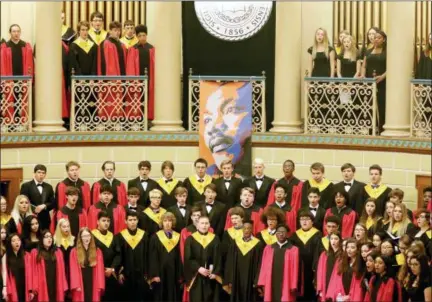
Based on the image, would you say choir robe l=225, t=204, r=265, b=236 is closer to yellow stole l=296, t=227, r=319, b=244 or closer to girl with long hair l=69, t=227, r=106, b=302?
yellow stole l=296, t=227, r=319, b=244

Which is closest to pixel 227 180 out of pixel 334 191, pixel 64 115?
pixel 334 191

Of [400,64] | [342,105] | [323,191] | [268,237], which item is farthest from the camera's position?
[342,105]

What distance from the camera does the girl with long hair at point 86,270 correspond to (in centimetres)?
2600

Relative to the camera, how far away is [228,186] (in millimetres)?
27781

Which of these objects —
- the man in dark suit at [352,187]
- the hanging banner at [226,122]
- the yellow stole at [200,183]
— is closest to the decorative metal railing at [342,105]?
the hanging banner at [226,122]

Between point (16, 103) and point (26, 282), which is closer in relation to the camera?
point (26, 282)

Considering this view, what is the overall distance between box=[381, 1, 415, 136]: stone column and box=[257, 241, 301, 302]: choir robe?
390cm

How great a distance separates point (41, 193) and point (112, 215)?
1.28 meters

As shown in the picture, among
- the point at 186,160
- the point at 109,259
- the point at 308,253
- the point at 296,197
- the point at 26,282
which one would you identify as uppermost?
the point at 186,160

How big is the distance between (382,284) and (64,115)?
23.8 ft

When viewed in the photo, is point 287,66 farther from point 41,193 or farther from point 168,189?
point 41,193

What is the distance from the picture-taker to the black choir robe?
27.7 metres

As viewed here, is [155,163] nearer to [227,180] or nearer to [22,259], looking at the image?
[227,180]

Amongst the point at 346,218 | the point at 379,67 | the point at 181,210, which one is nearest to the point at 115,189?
the point at 181,210
